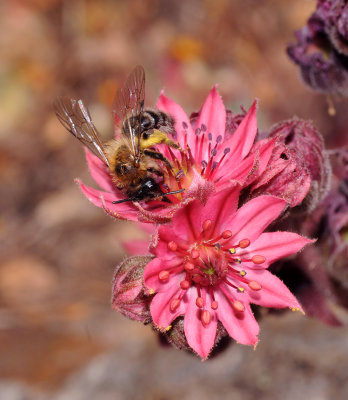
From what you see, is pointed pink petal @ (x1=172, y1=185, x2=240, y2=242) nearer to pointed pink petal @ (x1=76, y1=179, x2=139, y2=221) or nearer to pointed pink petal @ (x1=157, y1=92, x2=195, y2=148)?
pointed pink petal @ (x1=76, y1=179, x2=139, y2=221)

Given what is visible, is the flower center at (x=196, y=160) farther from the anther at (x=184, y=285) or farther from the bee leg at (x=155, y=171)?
the anther at (x=184, y=285)

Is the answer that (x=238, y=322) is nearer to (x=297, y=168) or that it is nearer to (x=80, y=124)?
(x=297, y=168)

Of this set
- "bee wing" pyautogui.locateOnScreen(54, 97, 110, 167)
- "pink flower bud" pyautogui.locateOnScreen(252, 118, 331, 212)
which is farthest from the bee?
"pink flower bud" pyautogui.locateOnScreen(252, 118, 331, 212)

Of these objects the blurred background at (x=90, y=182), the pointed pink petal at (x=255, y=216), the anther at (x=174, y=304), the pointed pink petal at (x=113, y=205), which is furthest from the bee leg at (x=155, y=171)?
the blurred background at (x=90, y=182)

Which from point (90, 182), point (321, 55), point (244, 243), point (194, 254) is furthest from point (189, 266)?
point (90, 182)

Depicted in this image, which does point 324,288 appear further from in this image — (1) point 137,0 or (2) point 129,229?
(1) point 137,0

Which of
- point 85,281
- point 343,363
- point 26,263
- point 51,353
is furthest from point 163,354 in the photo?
point 26,263
